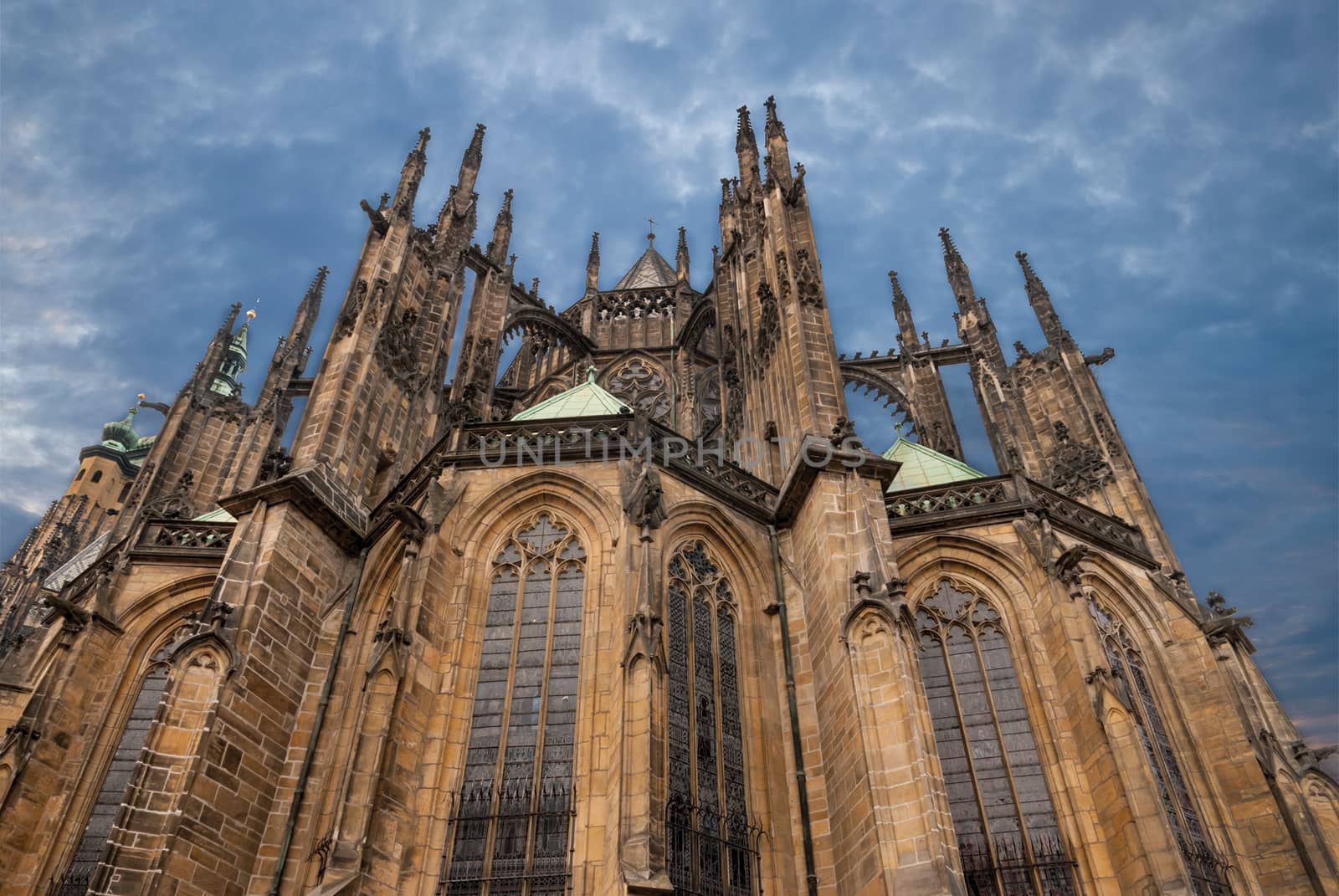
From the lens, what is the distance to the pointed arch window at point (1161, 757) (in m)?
14.9

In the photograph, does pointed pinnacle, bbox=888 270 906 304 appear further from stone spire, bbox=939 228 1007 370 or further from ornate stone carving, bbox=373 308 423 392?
ornate stone carving, bbox=373 308 423 392

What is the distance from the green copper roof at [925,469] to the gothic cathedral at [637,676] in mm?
100

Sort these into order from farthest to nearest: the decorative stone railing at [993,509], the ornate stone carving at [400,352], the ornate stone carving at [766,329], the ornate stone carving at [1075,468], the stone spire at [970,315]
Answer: the stone spire at [970,315], the ornate stone carving at [1075,468], the ornate stone carving at [766,329], the ornate stone carving at [400,352], the decorative stone railing at [993,509]

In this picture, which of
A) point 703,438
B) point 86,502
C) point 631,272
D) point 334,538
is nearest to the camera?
point 334,538

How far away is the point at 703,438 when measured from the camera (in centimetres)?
2808

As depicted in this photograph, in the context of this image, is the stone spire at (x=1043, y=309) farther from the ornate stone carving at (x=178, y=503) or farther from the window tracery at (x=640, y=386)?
the ornate stone carving at (x=178, y=503)

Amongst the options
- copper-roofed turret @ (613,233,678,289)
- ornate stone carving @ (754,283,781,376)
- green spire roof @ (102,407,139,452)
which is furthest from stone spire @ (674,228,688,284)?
green spire roof @ (102,407,139,452)

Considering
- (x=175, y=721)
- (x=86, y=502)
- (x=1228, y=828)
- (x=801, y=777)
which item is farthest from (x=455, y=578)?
(x=86, y=502)

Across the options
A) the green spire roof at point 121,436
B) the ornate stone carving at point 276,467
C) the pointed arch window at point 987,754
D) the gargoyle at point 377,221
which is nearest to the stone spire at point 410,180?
the gargoyle at point 377,221

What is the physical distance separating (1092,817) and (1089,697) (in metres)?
1.69

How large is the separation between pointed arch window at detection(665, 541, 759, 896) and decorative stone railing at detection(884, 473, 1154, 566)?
165 inches

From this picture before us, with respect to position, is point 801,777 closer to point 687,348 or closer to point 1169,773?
point 1169,773

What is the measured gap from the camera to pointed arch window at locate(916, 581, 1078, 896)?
47.2ft

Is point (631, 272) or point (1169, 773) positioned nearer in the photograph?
point (1169, 773)
